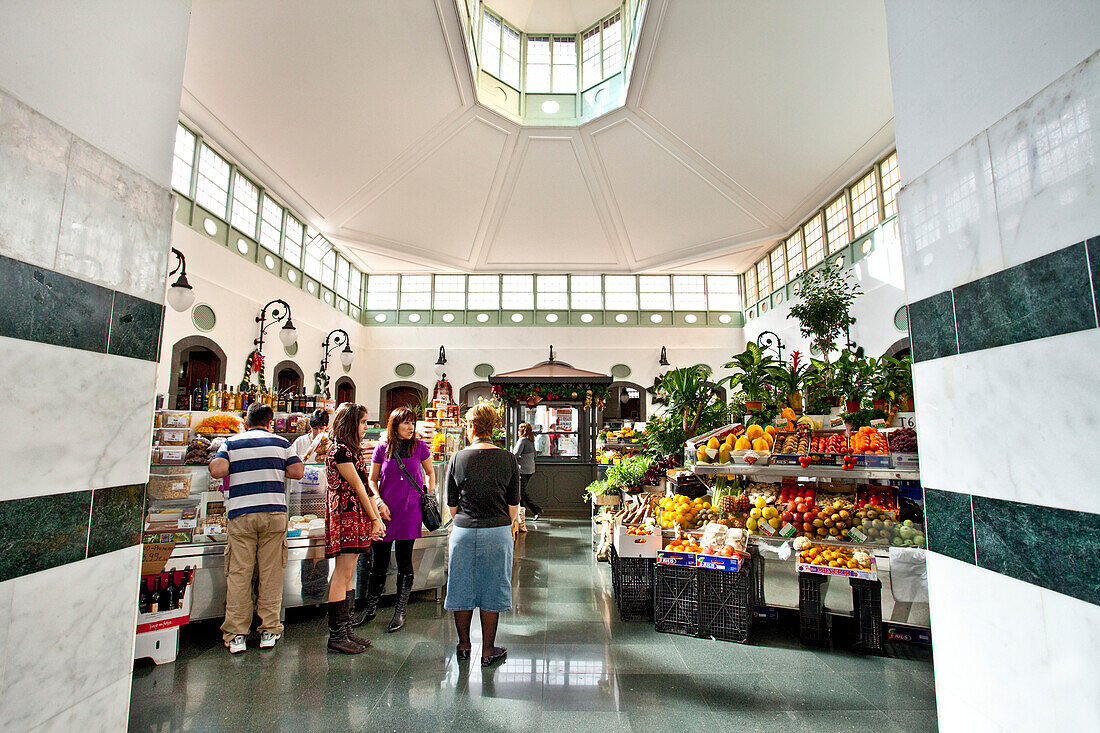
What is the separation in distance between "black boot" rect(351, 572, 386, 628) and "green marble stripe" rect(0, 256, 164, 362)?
9.80 feet

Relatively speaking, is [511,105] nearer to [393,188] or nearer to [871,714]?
[393,188]

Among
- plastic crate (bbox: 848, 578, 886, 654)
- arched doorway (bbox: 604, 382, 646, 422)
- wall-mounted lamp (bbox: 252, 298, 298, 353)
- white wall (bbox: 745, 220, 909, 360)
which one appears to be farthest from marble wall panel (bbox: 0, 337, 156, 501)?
arched doorway (bbox: 604, 382, 646, 422)

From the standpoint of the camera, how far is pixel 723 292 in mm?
14750

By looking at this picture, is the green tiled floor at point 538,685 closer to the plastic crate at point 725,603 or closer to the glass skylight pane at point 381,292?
the plastic crate at point 725,603

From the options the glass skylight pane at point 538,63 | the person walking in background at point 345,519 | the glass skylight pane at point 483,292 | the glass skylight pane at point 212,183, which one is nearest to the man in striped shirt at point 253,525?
the person walking in background at point 345,519

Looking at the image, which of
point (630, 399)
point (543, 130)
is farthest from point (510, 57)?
point (630, 399)

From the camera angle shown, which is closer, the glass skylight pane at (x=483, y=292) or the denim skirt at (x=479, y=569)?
the denim skirt at (x=479, y=569)

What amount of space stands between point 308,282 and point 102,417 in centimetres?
1129

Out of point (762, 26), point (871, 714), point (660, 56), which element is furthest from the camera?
point (660, 56)

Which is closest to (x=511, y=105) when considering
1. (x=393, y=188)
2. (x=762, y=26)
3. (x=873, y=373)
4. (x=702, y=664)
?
(x=393, y=188)

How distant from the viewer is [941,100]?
1387 millimetres

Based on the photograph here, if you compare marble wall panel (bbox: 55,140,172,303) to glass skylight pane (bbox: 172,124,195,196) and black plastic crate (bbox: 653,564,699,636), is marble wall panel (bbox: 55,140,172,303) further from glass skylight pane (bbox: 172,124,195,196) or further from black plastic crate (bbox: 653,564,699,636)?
glass skylight pane (bbox: 172,124,195,196)

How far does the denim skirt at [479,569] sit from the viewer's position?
3.22 metres

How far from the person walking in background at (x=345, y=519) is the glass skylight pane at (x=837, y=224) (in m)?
9.64
